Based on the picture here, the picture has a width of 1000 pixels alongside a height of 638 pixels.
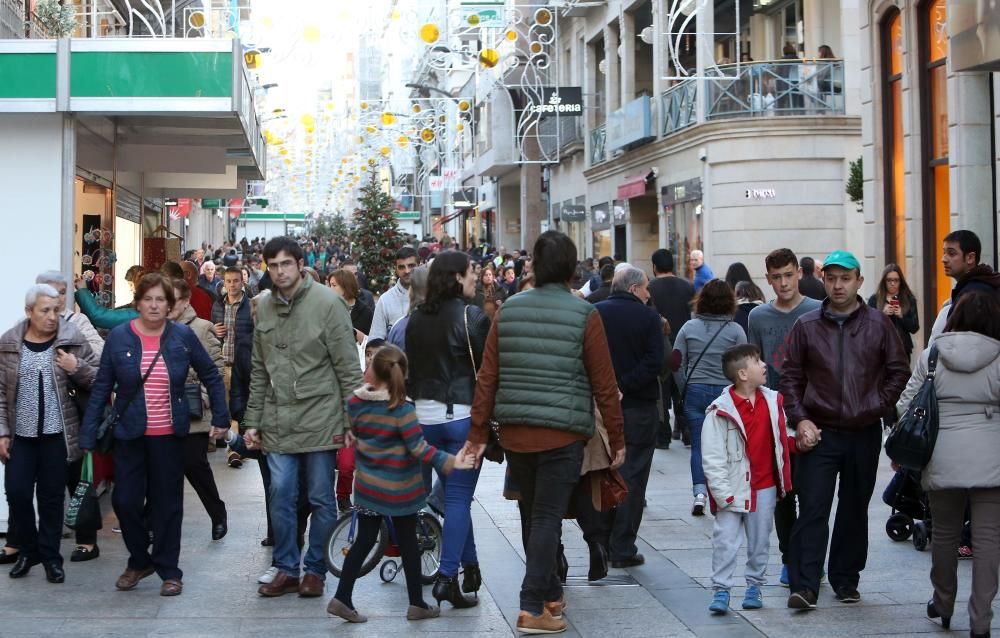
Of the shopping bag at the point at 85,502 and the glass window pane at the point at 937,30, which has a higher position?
the glass window pane at the point at 937,30

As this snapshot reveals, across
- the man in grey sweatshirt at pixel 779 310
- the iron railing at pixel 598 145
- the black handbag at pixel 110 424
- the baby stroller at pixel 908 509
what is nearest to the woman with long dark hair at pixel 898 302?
the man in grey sweatshirt at pixel 779 310

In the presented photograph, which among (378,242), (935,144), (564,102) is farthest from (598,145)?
(935,144)

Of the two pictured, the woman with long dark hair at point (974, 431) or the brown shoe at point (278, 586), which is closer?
the woman with long dark hair at point (974, 431)

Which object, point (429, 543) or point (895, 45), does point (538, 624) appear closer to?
point (429, 543)

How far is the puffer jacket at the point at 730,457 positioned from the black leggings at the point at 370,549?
1558mm

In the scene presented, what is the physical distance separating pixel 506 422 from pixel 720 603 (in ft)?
5.03

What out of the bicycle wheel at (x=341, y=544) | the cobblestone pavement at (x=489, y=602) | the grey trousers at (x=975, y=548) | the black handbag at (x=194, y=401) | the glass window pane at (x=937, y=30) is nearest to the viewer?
the grey trousers at (x=975, y=548)

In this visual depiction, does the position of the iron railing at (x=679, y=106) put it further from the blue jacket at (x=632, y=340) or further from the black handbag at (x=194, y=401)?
the black handbag at (x=194, y=401)

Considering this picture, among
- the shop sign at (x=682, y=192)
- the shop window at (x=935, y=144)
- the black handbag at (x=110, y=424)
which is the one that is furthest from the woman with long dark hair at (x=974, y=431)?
the shop sign at (x=682, y=192)

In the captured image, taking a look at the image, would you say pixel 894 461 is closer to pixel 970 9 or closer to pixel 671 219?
pixel 970 9

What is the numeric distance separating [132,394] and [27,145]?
2.76 m

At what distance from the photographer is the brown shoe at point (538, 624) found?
682 centimetres

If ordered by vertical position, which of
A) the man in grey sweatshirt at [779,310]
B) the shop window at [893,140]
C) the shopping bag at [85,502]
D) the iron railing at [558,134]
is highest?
the iron railing at [558,134]

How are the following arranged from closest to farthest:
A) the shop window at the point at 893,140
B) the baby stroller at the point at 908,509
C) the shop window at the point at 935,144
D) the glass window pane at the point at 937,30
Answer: the baby stroller at the point at 908,509
the glass window pane at the point at 937,30
the shop window at the point at 935,144
the shop window at the point at 893,140
